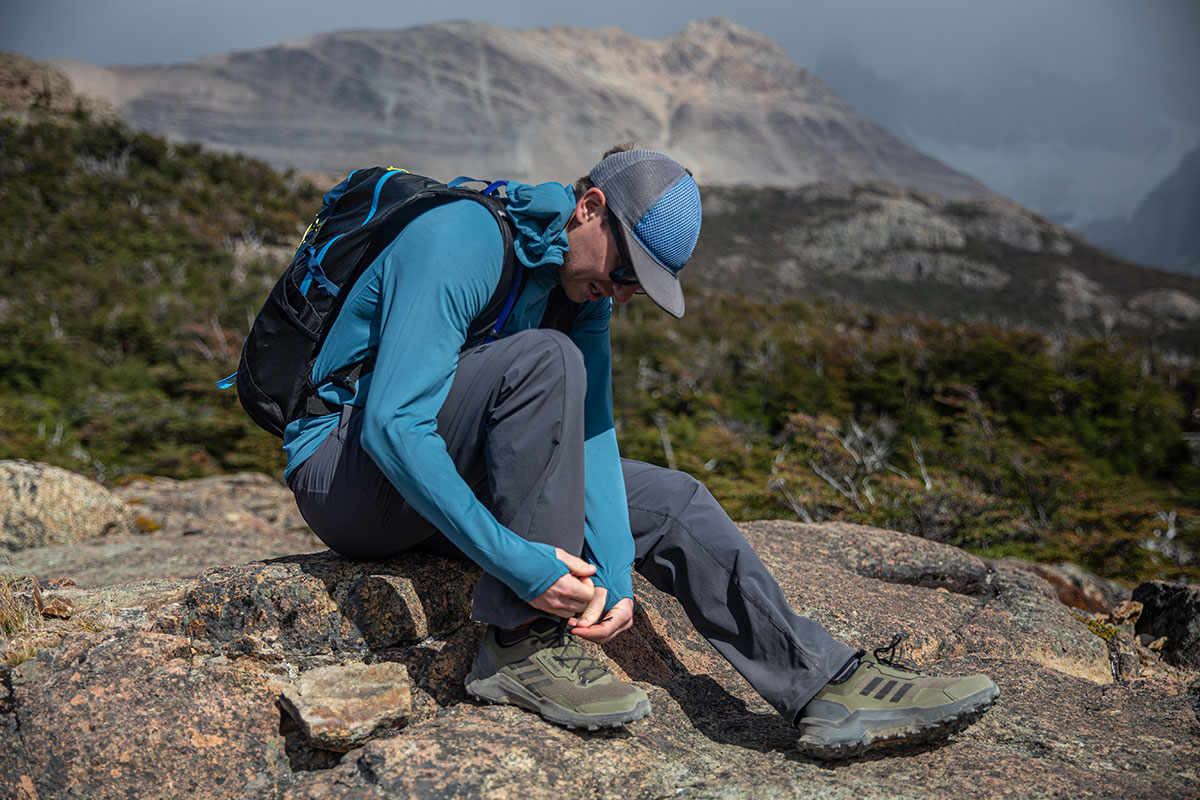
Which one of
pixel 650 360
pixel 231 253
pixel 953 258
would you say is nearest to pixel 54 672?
pixel 650 360

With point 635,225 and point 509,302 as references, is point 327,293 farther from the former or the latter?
point 635,225

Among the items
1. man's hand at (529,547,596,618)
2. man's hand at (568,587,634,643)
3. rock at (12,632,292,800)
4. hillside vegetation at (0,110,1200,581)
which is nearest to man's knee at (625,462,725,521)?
man's hand at (568,587,634,643)

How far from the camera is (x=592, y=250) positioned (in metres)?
1.90

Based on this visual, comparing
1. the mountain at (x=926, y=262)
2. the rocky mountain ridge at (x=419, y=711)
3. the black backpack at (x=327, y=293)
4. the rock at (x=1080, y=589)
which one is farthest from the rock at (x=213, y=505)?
the mountain at (x=926, y=262)

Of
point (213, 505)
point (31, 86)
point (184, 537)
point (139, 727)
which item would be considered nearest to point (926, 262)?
point (31, 86)

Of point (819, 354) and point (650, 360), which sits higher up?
point (819, 354)

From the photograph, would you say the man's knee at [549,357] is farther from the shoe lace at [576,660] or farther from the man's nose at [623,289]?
the shoe lace at [576,660]

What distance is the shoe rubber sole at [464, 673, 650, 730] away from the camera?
1.74m

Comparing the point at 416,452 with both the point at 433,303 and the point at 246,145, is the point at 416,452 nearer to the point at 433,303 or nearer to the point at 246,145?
the point at 433,303

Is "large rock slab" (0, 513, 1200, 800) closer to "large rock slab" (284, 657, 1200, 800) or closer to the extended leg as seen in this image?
"large rock slab" (284, 657, 1200, 800)

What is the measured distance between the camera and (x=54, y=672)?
5.88ft

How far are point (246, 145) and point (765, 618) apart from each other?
153 meters

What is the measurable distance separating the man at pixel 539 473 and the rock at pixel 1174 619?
2027 mm

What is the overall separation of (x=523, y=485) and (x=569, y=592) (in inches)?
10.4
